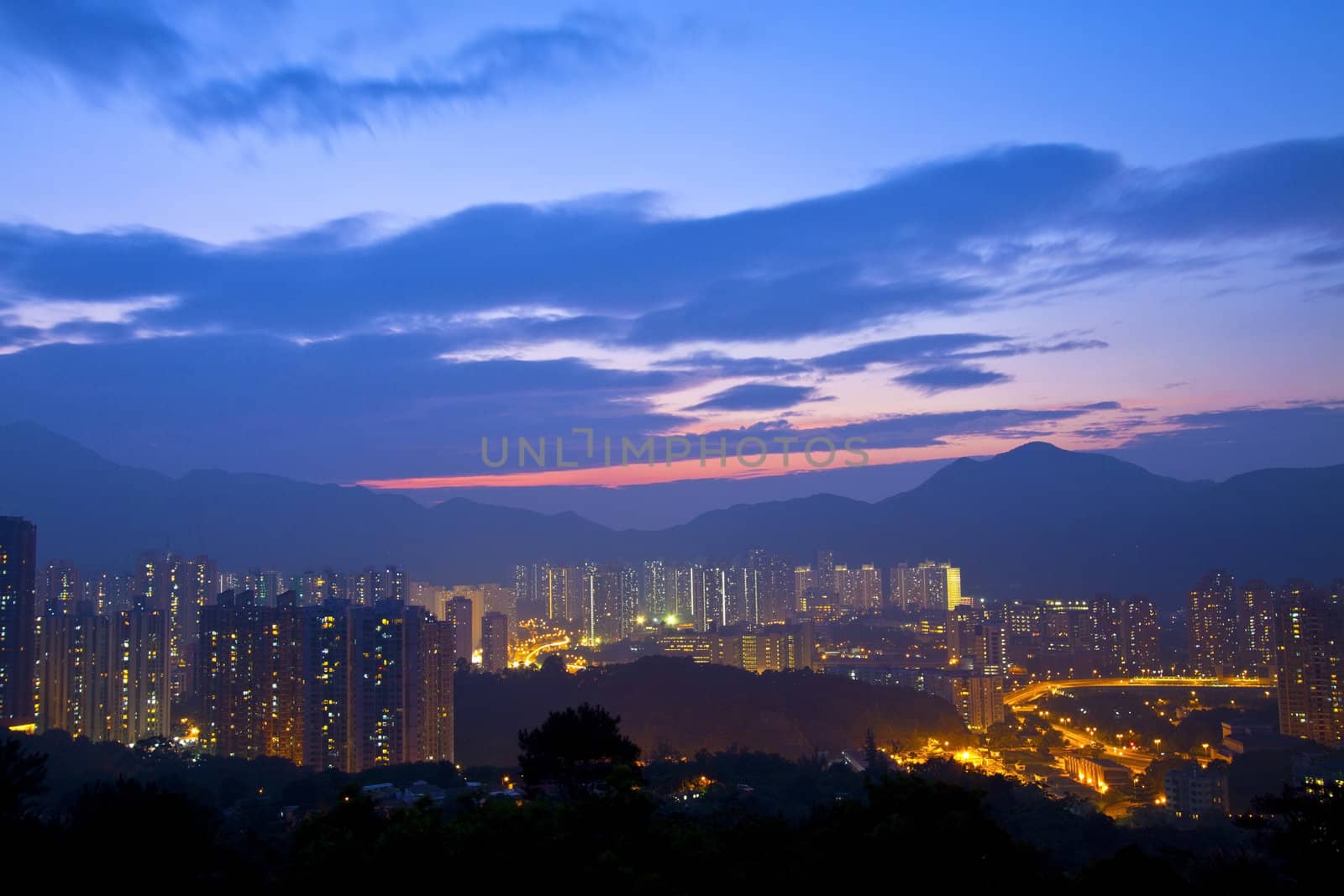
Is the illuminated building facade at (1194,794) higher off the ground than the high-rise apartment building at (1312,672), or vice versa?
the high-rise apartment building at (1312,672)

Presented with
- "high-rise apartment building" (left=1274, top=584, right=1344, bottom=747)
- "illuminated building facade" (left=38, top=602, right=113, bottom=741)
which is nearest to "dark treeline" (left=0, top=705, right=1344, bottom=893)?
"illuminated building facade" (left=38, top=602, right=113, bottom=741)

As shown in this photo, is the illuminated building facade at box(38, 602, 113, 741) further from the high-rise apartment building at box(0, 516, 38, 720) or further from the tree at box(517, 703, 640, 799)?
the tree at box(517, 703, 640, 799)

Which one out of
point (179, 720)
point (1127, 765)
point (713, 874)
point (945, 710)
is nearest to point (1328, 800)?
point (713, 874)

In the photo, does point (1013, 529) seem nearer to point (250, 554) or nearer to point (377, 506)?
point (377, 506)

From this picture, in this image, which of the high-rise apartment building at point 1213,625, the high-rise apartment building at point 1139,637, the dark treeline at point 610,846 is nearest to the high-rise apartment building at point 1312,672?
the high-rise apartment building at point 1213,625

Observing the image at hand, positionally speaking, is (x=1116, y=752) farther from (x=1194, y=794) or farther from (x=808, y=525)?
(x=808, y=525)

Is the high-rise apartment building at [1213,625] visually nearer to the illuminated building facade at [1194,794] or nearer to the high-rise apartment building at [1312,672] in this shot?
the high-rise apartment building at [1312,672]

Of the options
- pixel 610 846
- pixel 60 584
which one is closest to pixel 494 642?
pixel 60 584
